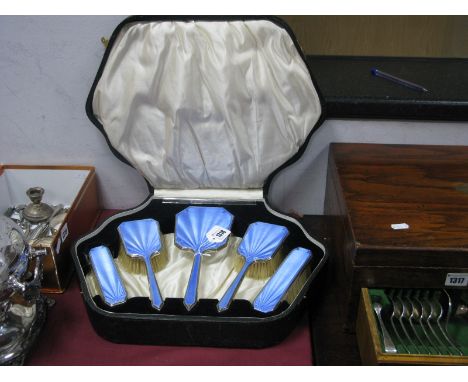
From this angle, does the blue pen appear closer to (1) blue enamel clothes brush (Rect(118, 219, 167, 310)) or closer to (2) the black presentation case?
(2) the black presentation case

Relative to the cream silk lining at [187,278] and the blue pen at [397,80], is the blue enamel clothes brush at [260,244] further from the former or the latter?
the blue pen at [397,80]

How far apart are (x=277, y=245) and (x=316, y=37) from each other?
45 centimetres

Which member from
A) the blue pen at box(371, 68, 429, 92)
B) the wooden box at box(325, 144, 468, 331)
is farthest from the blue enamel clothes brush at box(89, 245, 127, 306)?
the blue pen at box(371, 68, 429, 92)

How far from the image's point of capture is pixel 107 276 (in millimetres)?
654

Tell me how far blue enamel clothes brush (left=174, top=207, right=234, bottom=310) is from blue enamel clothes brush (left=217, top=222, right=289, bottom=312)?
0.03 meters

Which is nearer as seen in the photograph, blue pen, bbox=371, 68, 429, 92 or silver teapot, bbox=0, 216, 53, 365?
silver teapot, bbox=0, 216, 53, 365

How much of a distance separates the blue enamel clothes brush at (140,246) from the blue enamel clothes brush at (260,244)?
0.11m

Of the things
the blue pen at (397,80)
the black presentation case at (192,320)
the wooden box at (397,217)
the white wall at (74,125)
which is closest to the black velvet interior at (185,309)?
the black presentation case at (192,320)

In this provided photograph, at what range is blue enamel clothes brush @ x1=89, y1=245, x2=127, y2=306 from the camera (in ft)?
2.03

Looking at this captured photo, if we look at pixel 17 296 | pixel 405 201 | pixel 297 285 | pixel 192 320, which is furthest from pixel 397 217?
pixel 17 296

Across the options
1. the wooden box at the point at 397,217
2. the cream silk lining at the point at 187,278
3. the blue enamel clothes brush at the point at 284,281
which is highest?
the wooden box at the point at 397,217

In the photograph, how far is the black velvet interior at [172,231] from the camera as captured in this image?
1.96 ft

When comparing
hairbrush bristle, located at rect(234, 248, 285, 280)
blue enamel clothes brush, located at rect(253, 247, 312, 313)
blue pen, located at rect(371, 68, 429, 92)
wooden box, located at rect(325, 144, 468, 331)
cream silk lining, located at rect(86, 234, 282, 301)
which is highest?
blue pen, located at rect(371, 68, 429, 92)

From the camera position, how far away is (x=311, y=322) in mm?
652
